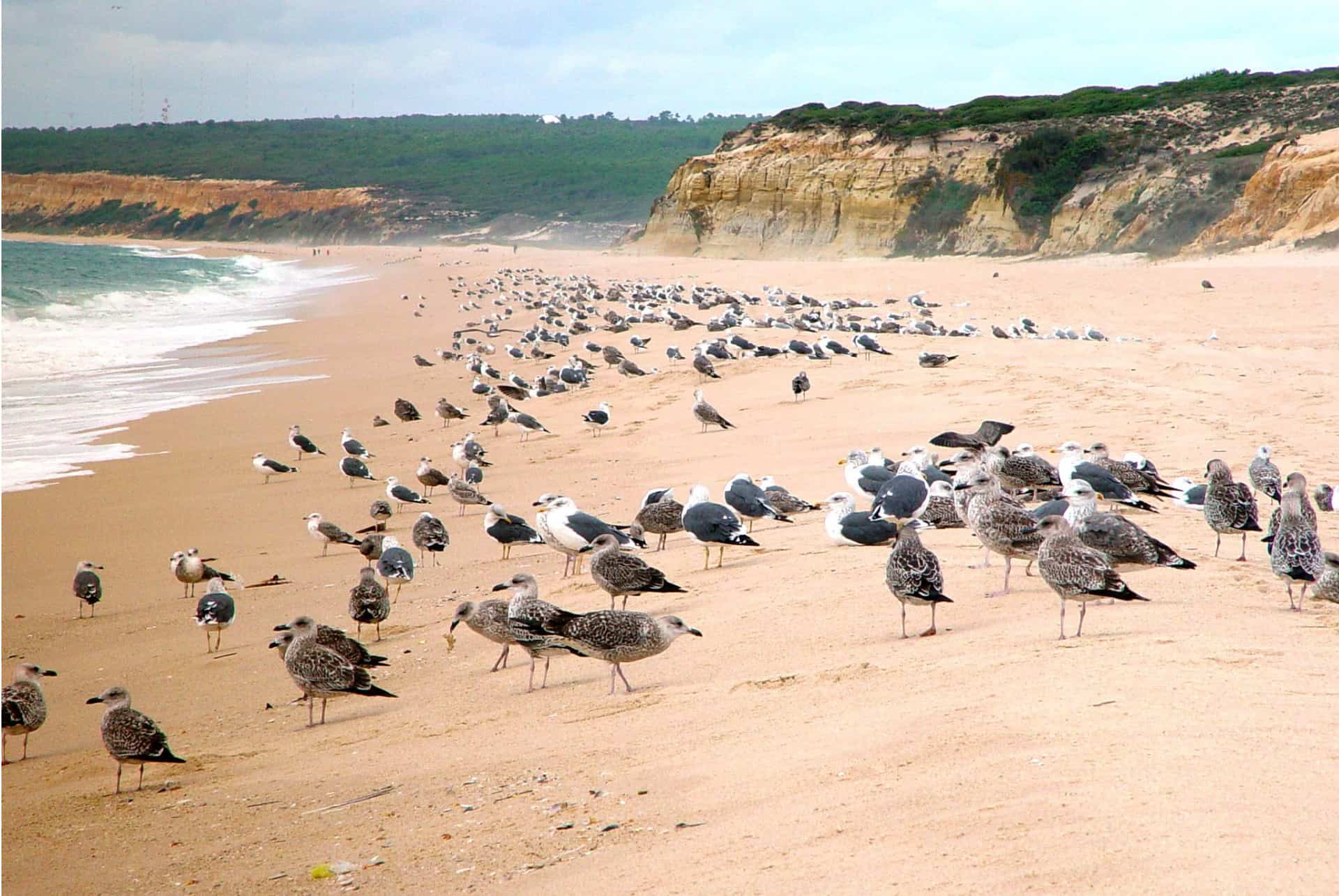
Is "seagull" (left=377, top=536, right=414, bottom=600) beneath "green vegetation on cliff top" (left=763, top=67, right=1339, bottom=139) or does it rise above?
beneath

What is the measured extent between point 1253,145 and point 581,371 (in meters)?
32.7

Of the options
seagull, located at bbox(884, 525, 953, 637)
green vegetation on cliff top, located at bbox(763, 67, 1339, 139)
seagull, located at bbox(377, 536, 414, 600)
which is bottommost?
seagull, located at bbox(377, 536, 414, 600)

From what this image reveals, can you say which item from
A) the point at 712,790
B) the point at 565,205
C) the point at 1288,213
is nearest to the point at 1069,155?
the point at 1288,213

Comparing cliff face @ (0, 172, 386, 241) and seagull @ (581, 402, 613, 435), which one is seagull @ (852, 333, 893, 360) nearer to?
seagull @ (581, 402, 613, 435)

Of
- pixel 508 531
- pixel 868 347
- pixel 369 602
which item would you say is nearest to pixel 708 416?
pixel 508 531

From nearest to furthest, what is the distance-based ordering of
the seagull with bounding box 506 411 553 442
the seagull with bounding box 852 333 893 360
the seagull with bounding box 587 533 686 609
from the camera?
the seagull with bounding box 587 533 686 609
the seagull with bounding box 506 411 553 442
the seagull with bounding box 852 333 893 360

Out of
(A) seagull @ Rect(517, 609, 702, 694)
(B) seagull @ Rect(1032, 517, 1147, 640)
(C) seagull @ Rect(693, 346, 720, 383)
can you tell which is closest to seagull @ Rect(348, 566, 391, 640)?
(A) seagull @ Rect(517, 609, 702, 694)

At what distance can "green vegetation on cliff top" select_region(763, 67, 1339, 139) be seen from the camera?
174ft

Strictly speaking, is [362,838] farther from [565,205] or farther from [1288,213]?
[565,205]

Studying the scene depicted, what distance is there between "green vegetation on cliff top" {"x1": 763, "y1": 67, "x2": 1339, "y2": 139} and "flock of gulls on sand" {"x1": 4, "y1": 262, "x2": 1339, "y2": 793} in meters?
44.7

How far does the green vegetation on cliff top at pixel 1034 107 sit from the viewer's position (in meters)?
53.2

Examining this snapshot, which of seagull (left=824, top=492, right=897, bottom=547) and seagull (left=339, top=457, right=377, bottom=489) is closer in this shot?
seagull (left=824, top=492, right=897, bottom=547)

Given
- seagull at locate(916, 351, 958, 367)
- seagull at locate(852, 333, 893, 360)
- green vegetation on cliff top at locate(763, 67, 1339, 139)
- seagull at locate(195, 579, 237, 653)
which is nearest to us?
seagull at locate(195, 579, 237, 653)

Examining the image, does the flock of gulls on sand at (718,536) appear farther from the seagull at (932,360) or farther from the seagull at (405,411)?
the seagull at (932,360)
